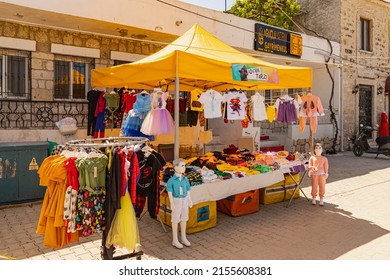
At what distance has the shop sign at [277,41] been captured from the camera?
12.6m

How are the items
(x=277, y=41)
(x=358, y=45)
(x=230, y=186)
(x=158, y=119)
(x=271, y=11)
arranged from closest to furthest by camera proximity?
(x=230, y=186), (x=158, y=119), (x=277, y=41), (x=358, y=45), (x=271, y=11)

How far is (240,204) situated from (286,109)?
294 cm

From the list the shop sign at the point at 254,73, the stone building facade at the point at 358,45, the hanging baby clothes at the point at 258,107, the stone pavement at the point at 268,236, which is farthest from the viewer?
the stone building facade at the point at 358,45

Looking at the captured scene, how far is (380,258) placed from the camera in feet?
14.4

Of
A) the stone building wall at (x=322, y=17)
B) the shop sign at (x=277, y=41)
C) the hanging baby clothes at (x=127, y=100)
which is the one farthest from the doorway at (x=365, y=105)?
the hanging baby clothes at (x=127, y=100)

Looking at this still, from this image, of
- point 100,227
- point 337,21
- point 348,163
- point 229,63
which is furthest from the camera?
point 337,21

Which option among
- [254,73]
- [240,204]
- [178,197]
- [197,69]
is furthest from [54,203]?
[254,73]

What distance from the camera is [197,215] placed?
5.41 m

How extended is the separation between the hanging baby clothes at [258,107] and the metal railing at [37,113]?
16.1 feet

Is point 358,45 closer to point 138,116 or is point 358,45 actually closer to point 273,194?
point 273,194

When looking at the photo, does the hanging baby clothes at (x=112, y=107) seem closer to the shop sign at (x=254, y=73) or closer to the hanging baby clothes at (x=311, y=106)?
the shop sign at (x=254, y=73)

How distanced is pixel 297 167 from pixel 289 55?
8.21 metres

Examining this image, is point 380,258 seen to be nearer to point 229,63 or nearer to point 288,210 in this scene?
point 288,210
